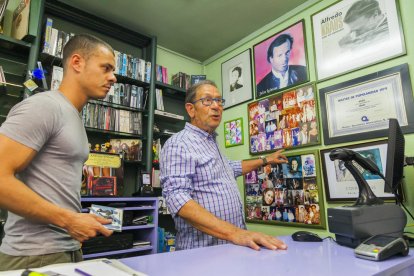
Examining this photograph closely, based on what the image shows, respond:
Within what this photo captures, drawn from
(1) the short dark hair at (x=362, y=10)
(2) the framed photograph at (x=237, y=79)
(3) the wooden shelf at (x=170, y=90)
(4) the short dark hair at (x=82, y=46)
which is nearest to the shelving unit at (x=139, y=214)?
(4) the short dark hair at (x=82, y=46)

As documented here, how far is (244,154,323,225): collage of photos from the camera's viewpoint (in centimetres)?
208

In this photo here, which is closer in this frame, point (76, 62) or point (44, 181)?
point (44, 181)

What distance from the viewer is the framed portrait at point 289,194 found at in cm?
206

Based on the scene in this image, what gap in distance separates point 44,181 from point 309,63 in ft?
6.94

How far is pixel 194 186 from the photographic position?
126cm

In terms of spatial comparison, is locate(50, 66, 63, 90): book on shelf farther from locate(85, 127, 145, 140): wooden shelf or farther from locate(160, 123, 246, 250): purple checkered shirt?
locate(160, 123, 246, 250): purple checkered shirt

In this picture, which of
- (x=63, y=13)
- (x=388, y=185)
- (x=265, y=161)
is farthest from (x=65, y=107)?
(x=63, y=13)

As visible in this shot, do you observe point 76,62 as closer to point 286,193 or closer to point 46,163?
point 46,163

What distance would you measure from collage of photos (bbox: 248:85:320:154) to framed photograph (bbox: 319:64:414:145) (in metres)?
0.10

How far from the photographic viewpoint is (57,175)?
913mm

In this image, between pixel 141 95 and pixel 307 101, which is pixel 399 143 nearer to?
pixel 307 101

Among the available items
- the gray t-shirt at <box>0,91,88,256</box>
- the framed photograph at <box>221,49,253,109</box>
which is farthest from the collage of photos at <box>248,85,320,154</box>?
the gray t-shirt at <box>0,91,88,256</box>

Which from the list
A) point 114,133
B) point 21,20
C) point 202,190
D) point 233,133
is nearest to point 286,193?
point 233,133

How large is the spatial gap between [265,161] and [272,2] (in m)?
1.50
